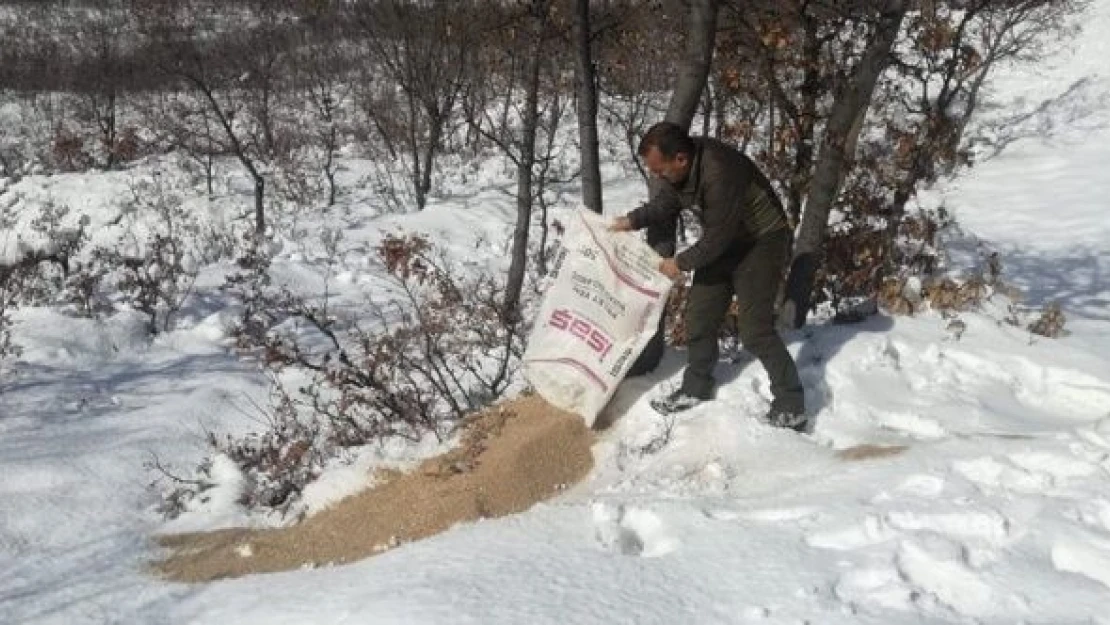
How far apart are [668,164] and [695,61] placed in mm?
1108

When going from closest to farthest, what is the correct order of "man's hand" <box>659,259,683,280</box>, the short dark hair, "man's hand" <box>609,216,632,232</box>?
the short dark hair < "man's hand" <box>659,259,683,280</box> < "man's hand" <box>609,216,632,232</box>

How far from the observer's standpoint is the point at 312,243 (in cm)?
1420

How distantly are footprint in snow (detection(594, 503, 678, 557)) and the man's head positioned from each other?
1396 mm

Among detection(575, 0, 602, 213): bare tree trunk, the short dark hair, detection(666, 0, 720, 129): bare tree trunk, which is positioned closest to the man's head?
the short dark hair

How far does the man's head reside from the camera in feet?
13.2

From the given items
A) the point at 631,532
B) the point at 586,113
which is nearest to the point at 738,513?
the point at 631,532

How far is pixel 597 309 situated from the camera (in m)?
4.57

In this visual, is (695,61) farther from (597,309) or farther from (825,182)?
(597,309)

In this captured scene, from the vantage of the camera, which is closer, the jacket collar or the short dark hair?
the short dark hair

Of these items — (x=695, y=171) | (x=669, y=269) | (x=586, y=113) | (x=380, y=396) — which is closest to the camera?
(x=695, y=171)

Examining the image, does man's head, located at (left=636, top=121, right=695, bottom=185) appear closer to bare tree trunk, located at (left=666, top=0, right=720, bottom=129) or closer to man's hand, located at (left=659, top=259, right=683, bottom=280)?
man's hand, located at (left=659, top=259, right=683, bottom=280)

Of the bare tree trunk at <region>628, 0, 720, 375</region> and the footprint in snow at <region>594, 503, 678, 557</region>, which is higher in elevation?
the bare tree trunk at <region>628, 0, 720, 375</region>

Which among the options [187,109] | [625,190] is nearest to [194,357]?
[625,190]

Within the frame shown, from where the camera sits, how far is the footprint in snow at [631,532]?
3422 millimetres
